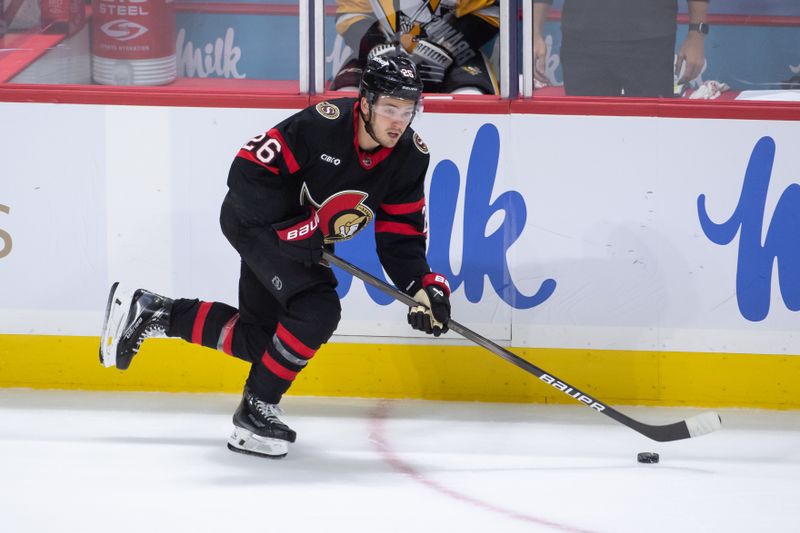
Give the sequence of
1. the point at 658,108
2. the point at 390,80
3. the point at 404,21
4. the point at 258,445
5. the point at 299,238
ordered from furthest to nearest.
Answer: the point at 404,21
the point at 658,108
the point at 258,445
the point at 299,238
the point at 390,80

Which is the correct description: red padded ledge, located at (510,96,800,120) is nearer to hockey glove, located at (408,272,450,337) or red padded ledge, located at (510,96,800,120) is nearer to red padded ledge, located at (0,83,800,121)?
red padded ledge, located at (0,83,800,121)

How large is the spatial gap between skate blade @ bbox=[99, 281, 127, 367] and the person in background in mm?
1342

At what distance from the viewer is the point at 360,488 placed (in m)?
2.90

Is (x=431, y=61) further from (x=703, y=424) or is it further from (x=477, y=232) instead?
(x=703, y=424)

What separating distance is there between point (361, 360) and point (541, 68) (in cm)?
100

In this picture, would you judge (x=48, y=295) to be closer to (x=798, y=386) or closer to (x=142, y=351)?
(x=142, y=351)

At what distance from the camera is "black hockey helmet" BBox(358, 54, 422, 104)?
112 inches

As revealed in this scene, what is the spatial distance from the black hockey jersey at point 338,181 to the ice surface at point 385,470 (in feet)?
1.67

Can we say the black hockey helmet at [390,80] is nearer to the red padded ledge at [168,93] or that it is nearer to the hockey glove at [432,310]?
the hockey glove at [432,310]

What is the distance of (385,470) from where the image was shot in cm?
304

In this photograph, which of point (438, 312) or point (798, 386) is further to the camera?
point (798, 386)

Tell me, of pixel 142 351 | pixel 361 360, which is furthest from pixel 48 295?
pixel 361 360

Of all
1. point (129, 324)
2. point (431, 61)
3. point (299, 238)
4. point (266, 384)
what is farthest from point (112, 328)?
point (431, 61)

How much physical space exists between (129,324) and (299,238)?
613 millimetres
